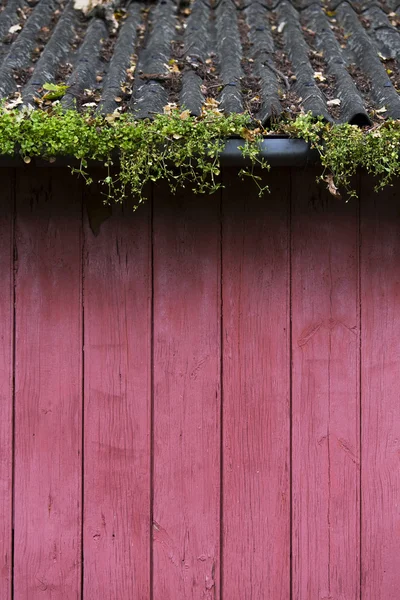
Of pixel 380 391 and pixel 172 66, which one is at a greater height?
pixel 172 66

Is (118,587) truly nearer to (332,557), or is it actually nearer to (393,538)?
(332,557)

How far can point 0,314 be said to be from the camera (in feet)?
8.41

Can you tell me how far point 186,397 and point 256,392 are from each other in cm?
28

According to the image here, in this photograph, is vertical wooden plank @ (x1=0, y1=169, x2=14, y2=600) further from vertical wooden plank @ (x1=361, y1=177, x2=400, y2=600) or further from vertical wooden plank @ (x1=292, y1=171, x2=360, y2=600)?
vertical wooden plank @ (x1=361, y1=177, x2=400, y2=600)

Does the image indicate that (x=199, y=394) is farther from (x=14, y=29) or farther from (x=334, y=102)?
(x=14, y=29)

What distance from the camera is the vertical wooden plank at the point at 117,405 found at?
2.53m

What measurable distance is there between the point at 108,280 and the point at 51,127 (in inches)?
27.2

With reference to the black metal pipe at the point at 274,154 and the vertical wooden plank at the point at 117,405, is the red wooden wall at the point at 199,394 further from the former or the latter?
the black metal pipe at the point at 274,154

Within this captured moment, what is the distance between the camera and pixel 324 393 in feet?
8.37

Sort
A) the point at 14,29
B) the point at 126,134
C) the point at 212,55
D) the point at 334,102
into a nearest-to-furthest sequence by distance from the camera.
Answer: the point at 126,134 < the point at 334,102 < the point at 212,55 < the point at 14,29

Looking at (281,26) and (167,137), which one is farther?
(281,26)

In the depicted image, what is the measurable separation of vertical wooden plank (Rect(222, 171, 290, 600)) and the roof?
380 mm

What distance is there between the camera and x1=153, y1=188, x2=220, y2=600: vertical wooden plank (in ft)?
8.29

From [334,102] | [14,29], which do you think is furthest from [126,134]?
[14,29]
